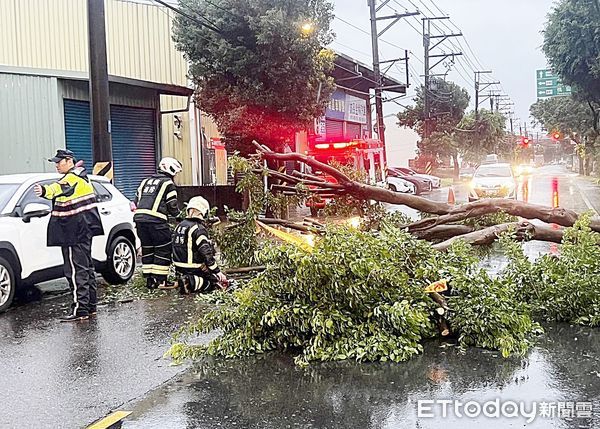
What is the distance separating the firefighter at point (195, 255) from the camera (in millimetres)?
9492

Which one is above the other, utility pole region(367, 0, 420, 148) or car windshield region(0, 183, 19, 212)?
utility pole region(367, 0, 420, 148)

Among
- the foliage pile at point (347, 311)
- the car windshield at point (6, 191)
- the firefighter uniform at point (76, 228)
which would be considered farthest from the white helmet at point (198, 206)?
the foliage pile at point (347, 311)

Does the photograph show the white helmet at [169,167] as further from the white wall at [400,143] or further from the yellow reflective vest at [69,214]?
the white wall at [400,143]

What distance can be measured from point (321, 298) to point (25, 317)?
4183mm

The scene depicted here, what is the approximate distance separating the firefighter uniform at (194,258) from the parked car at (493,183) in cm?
1555

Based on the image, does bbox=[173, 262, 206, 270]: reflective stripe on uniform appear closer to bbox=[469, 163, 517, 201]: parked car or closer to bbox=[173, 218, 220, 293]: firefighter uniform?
bbox=[173, 218, 220, 293]: firefighter uniform

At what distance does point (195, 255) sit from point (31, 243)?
6.96 ft

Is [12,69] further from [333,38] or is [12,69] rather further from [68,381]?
[68,381]

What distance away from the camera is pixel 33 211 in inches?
364

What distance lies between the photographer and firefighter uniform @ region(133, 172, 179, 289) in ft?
33.5

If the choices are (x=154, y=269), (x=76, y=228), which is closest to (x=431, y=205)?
(x=154, y=269)

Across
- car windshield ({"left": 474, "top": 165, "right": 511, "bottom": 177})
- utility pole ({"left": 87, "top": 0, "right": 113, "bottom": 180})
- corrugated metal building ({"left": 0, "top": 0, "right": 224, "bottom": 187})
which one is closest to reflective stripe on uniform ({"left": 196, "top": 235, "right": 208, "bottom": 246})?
utility pole ({"left": 87, "top": 0, "right": 113, "bottom": 180})

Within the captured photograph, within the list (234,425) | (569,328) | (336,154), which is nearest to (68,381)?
(234,425)

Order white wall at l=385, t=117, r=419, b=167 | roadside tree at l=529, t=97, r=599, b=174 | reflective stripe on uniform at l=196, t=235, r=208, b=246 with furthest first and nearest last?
white wall at l=385, t=117, r=419, b=167, roadside tree at l=529, t=97, r=599, b=174, reflective stripe on uniform at l=196, t=235, r=208, b=246
